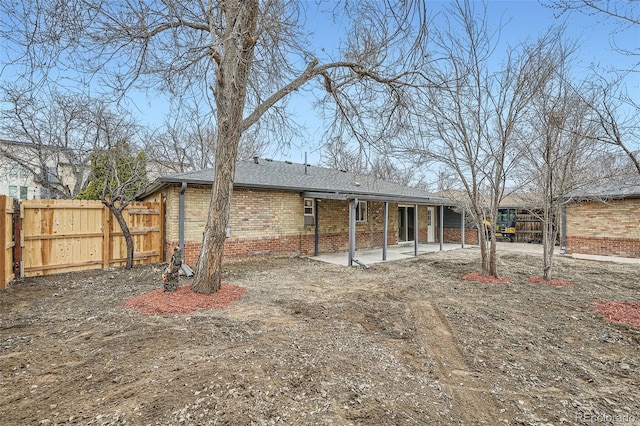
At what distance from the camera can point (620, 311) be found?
5.18 meters

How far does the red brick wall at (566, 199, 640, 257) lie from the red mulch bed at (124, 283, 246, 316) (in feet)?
43.9

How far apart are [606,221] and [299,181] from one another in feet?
39.9

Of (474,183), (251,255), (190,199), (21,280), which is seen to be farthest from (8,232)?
(474,183)

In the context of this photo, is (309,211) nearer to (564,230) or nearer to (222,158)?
(222,158)

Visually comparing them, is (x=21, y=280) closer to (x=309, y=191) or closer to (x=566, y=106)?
(x=309, y=191)

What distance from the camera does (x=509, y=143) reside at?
Answer: 290 inches

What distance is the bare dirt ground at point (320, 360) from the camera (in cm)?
249

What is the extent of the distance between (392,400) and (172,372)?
208cm

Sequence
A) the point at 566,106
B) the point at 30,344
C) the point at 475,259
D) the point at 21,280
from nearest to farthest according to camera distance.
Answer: the point at 30,344 < the point at 566,106 < the point at 21,280 < the point at 475,259

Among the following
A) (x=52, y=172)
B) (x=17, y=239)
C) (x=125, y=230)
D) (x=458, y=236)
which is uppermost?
(x=52, y=172)

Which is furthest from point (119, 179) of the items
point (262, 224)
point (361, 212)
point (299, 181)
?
point (361, 212)

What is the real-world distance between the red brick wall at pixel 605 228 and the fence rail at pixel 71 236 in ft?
51.8

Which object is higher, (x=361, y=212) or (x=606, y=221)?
(x=361, y=212)

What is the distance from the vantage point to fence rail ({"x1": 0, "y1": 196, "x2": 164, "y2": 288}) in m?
7.14
